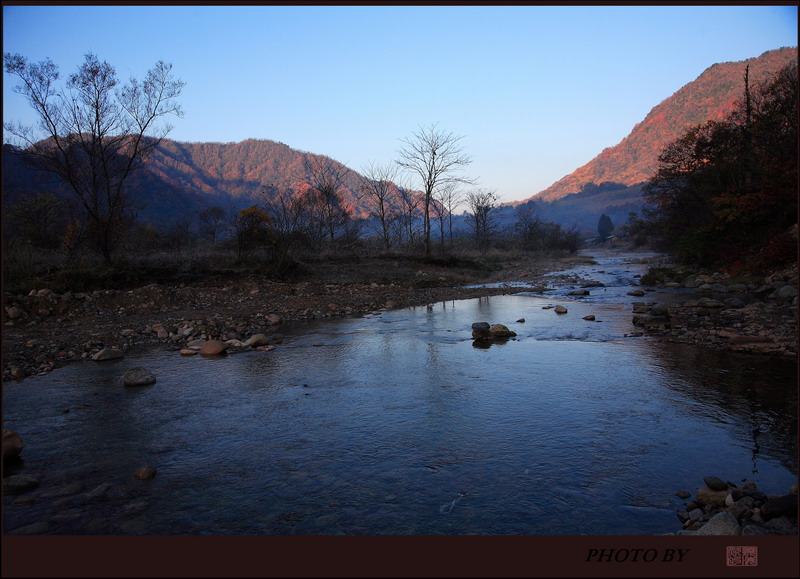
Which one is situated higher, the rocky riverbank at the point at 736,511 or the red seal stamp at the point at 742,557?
the red seal stamp at the point at 742,557

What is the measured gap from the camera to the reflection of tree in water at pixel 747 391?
16.0 ft

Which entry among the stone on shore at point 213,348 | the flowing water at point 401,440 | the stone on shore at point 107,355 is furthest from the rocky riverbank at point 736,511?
the stone on shore at point 107,355

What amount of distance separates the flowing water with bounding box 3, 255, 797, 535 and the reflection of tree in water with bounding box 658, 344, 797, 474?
0.03 m

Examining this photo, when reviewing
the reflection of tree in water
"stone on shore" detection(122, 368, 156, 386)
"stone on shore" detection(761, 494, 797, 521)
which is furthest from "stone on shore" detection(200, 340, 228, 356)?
"stone on shore" detection(761, 494, 797, 521)

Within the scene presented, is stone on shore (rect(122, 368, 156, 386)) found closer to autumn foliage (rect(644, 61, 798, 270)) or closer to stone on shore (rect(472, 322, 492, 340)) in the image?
stone on shore (rect(472, 322, 492, 340))

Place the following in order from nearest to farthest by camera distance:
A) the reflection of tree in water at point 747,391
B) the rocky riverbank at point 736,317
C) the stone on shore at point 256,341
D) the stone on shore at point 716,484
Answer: the stone on shore at point 716,484 < the reflection of tree in water at point 747,391 < the rocky riverbank at point 736,317 < the stone on shore at point 256,341

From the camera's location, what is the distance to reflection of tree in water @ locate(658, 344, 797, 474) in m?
4.88

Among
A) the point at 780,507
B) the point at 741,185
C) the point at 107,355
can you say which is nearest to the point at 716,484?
the point at 780,507

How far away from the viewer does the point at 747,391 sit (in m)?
6.46

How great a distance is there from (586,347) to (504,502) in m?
6.59

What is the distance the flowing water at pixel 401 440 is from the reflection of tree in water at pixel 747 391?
0.03 meters

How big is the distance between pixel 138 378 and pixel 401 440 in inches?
188

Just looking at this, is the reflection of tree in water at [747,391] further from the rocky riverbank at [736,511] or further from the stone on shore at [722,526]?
the stone on shore at [722,526]

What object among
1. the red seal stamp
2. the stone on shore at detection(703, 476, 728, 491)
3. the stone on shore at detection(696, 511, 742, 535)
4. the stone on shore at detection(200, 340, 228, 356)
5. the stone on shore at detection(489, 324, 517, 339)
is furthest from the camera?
the stone on shore at detection(489, 324, 517, 339)
